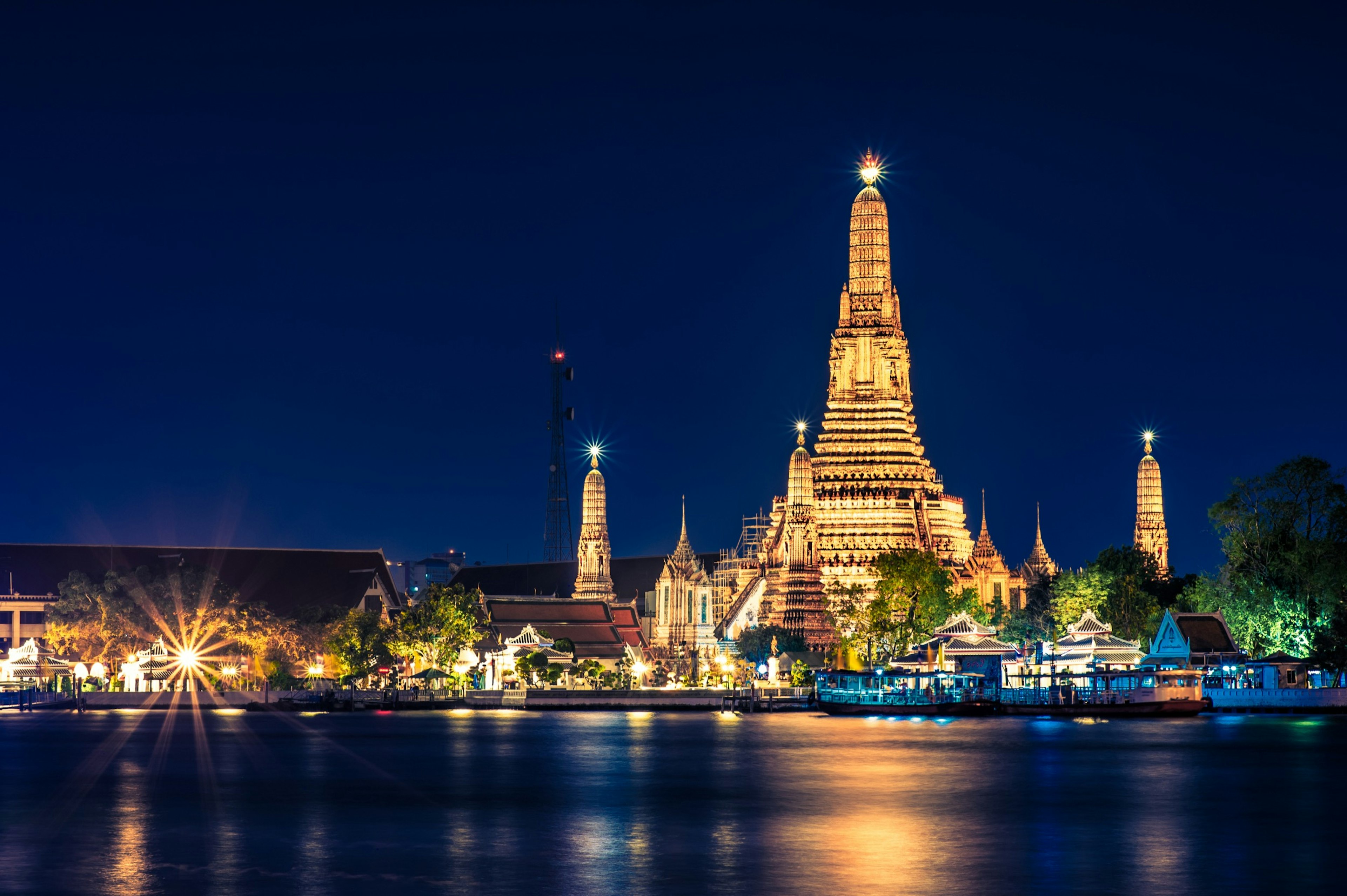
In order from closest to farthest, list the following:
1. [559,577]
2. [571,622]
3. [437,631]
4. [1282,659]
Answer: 1. [1282,659]
2. [437,631]
3. [571,622]
4. [559,577]

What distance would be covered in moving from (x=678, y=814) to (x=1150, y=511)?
368 ft

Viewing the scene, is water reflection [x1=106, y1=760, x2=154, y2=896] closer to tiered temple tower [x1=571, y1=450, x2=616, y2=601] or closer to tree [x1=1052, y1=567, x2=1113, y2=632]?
tree [x1=1052, y1=567, x2=1113, y2=632]

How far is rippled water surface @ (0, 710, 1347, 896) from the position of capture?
30.3m

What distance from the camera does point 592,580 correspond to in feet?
479

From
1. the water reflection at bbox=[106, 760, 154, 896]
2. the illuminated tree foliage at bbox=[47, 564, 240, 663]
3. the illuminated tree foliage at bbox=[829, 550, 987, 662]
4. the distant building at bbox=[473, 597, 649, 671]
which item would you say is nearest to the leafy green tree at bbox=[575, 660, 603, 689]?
the distant building at bbox=[473, 597, 649, 671]

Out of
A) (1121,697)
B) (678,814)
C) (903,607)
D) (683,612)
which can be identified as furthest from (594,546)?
(678,814)

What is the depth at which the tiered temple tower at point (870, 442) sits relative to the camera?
13300 cm

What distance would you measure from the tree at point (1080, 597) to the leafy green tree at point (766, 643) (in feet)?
66.9

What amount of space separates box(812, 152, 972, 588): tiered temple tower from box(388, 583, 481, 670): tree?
105ft

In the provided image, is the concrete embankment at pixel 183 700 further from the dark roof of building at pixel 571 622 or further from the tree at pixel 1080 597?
the tree at pixel 1080 597

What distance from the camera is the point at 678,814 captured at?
41281 millimetres

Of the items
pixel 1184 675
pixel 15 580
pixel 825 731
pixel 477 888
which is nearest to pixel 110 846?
pixel 477 888

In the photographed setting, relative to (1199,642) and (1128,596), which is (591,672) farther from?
A: (1199,642)

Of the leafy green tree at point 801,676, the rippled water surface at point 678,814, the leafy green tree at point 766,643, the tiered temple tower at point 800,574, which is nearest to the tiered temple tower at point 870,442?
the tiered temple tower at point 800,574
